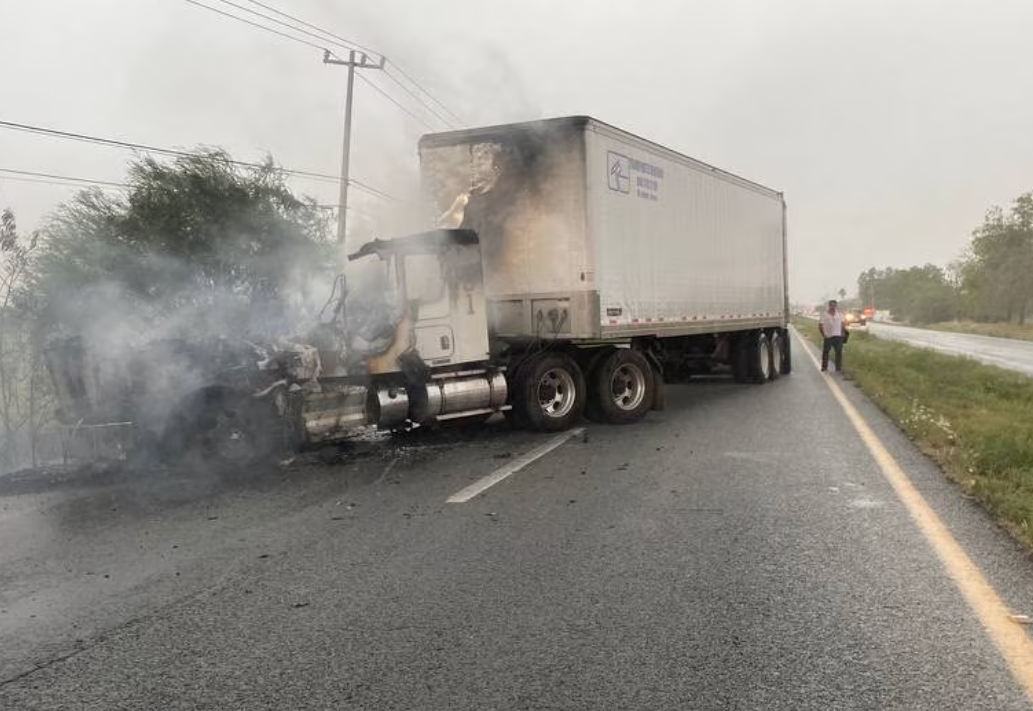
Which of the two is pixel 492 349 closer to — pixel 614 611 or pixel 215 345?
pixel 215 345

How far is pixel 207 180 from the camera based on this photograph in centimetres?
1584

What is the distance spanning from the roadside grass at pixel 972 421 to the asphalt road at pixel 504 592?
250 mm

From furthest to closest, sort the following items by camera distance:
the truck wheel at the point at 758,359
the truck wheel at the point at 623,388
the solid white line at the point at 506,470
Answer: the truck wheel at the point at 758,359 → the truck wheel at the point at 623,388 → the solid white line at the point at 506,470

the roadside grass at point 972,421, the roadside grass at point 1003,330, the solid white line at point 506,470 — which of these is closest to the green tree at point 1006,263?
the roadside grass at point 1003,330

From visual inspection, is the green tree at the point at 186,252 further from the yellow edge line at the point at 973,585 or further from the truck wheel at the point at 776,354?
the truck wheel at the point at 776,354

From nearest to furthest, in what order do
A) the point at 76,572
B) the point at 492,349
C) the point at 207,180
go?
the point at 76,572, the point at 492,349, the point at 207,180

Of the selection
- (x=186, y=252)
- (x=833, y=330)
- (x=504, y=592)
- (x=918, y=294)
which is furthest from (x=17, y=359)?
(x=918, y=294)

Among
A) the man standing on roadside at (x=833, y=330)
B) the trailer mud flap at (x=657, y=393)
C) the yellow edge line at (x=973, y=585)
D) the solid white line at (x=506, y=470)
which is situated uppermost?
the man standing on roadside at (x=833, y=330)

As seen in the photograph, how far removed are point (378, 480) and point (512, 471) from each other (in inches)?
48.4

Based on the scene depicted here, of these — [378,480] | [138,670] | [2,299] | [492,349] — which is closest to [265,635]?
[138,670]

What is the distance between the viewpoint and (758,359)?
649 inches

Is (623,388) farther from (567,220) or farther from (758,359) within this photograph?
(758,359)

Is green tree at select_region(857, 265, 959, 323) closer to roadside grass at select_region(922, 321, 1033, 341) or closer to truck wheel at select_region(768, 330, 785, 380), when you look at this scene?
roadside grass at select_region(922, 321, 1033, 341)

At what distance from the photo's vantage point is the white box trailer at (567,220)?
9.84 m
